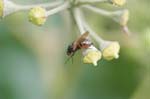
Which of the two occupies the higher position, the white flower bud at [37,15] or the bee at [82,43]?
the white flower bud at [37,15]

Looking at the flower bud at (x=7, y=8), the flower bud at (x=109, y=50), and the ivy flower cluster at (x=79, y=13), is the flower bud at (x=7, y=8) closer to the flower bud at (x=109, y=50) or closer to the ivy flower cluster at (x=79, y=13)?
the ivy flower cluster at (x=79, y=13)

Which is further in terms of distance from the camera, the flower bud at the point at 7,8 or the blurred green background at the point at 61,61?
the blurred green background at the point at 61,61

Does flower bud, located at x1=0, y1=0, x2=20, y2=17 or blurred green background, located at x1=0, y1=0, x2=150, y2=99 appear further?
blurred green background, located at x1=0, y1=0, x2=150, y2=99

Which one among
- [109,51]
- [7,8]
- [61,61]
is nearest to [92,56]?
[109,51]

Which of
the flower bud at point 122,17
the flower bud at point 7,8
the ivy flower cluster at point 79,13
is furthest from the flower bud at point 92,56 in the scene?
the flower bud at point 7,8

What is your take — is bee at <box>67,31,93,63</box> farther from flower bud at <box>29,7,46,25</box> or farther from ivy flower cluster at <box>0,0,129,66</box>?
flower bud at <box>29,7,46,25</box>

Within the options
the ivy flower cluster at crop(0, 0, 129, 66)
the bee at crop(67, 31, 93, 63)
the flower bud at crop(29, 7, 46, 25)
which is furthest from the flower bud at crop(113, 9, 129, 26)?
the flower bud at crop(29, 7, 46, 25)

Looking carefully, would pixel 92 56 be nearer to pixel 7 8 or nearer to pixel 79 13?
pixel 79 13

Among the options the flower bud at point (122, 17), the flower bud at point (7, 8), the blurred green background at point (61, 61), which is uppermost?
the flower bud at point (7, 8)
